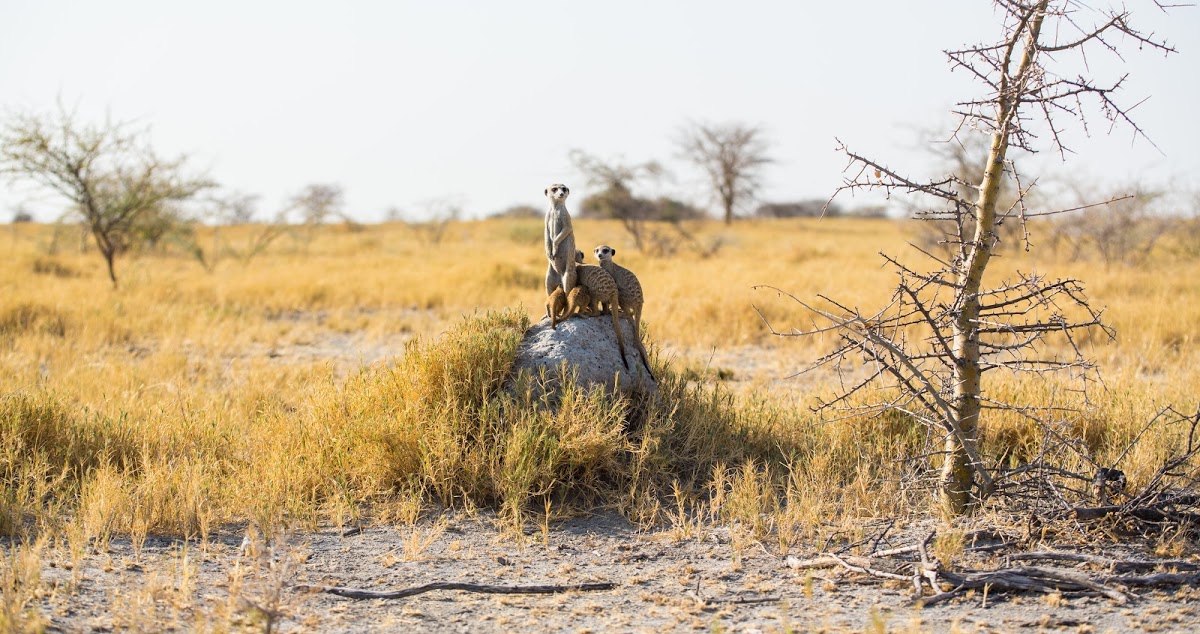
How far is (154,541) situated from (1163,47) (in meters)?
5.12

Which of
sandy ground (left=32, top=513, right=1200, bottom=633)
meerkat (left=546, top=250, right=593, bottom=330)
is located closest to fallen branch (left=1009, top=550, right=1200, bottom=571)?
sandy ground (left=32, top=513, right=1200, bottom=633)

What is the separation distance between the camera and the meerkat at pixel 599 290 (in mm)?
5969

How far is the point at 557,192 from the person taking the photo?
595 centimetres

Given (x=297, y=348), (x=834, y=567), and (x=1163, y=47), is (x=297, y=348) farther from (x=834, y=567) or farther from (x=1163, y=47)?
(x=1163, y=47)

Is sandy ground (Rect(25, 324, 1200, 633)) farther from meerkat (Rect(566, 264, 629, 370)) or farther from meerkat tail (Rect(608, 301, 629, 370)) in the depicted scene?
meerkat (Rect(566, 264, 629, 370))

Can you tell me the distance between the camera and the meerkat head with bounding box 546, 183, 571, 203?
595 centimetres

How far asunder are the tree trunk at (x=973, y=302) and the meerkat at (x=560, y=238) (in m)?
2.28

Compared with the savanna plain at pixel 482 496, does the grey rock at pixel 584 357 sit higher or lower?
higher

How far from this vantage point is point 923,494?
512 centimetres

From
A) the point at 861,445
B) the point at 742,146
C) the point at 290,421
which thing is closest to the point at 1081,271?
the point at 861,445

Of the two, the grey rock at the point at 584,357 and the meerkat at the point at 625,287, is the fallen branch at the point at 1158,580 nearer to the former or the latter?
the grey rock at the point at 584,357

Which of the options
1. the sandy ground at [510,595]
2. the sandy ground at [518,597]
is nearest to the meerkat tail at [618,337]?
the sandy ground at [510,595]

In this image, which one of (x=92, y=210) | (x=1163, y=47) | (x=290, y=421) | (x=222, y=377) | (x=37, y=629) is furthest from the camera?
(x=92, y=210)

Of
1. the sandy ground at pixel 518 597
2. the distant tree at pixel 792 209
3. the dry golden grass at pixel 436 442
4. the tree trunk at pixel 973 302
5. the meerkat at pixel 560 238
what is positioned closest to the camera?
the sandy ground at pixel 518 597
